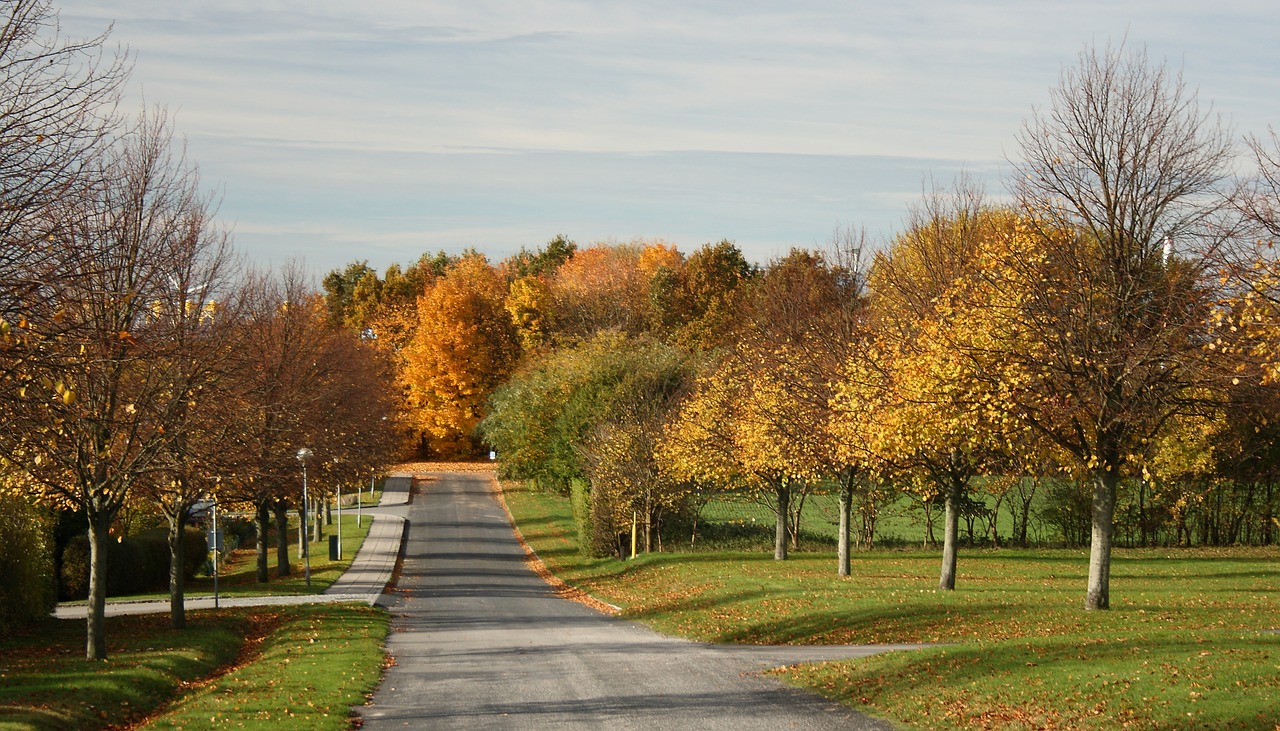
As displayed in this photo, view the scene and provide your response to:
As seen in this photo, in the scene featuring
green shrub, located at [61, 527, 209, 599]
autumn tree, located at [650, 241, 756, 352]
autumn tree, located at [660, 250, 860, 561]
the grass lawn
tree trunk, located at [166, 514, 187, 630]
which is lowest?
the grass lawn

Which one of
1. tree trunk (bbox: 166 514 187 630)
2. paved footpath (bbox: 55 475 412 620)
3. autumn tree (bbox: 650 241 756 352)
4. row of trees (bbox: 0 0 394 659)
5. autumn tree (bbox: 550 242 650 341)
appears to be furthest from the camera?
autumn tree (bbox: 550 242 650 341)

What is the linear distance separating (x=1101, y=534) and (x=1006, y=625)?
2.43m

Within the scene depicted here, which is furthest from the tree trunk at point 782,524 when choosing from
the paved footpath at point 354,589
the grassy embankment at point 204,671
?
the grassy embankment at point 204,671

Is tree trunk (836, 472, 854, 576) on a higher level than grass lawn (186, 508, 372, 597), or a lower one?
higher

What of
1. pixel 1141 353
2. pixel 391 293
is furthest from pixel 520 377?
pixel 1141 353

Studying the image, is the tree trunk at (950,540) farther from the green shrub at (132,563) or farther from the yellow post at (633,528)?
the green shrub at (132,563)

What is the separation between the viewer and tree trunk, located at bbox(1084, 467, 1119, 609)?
21.7 m

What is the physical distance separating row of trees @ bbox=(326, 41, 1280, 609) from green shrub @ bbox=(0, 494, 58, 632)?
59.0 feet

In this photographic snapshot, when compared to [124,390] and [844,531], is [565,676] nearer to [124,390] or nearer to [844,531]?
[124,390]

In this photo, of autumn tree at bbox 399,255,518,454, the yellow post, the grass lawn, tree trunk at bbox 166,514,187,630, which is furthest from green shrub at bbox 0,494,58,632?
autumn tree at bbox 399,255,518,454

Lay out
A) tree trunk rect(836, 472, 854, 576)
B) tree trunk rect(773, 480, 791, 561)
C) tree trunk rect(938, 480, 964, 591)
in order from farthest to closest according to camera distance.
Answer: tree trunk rect(773, 480, 791, 561) → tree trunk rect(836, 472, 854, 576) → tree trunk rect(938, 480, 964, 591)

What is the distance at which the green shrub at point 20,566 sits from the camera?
24.0 metres

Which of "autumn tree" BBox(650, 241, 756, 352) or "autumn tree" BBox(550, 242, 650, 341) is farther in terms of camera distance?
"autumn tree" BBox(550, 242, 650, 341)

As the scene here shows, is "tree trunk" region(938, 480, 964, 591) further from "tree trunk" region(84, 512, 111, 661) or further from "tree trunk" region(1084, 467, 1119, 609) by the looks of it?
"tree trunk" region(84, 512, 111, 661)
